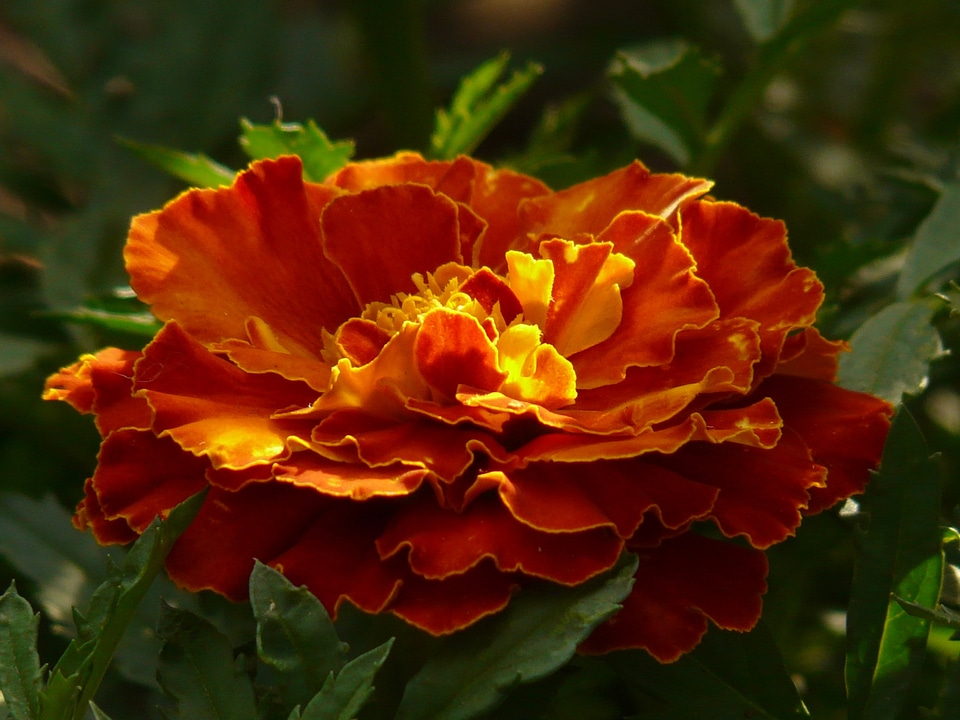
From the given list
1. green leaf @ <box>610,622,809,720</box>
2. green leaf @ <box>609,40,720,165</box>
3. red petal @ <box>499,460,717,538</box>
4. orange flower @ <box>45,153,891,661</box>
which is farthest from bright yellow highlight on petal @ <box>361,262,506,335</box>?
green leaf @ <box>609,40,720,165</box>

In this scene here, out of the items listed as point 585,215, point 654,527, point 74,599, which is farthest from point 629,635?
point 74,599

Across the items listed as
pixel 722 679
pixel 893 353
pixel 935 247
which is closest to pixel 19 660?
pixel 722 679

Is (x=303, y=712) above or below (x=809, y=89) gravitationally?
above

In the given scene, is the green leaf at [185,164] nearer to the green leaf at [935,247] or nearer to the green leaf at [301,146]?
the green leaf at [301,146]

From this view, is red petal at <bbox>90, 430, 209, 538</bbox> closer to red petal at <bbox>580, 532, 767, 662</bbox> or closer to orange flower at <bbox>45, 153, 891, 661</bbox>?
orange flower at <bbox>45, 153, 891, 661</bbox>

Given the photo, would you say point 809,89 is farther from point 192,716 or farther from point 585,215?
point 192,716

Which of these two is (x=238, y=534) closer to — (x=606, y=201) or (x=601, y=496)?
(x=601, y=496)
